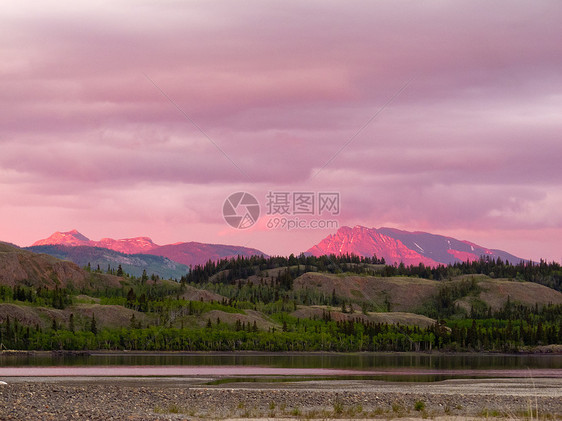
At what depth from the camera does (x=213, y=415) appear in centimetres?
7475

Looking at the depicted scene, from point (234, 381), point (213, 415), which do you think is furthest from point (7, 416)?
point (234, 381)

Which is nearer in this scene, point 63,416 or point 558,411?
point 63,416

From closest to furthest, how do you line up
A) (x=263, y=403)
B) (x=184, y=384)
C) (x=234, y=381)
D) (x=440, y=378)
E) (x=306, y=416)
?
(x=306, y=416)
(x=263, y=403)
(x=184, y=384)
(x=234, y=381)
(x=440, y=378)

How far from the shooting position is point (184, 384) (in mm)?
123812

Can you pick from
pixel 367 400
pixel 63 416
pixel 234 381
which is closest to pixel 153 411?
pixel 63 416

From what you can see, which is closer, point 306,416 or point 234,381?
point 306,416

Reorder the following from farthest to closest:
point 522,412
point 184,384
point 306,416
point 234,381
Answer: point 234,381 → point 184,384 → point 522,412 → point 306,416

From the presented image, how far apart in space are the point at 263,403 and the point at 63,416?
83.7ft

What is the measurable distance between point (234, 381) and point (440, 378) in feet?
134

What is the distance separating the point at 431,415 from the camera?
248 ft

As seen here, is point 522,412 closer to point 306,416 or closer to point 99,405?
point 306,416

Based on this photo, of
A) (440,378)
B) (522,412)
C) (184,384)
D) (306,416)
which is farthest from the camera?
(440,378)

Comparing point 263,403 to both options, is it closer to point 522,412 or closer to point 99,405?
point 99,405

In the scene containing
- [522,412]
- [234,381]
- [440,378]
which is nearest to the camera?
[522,412]
